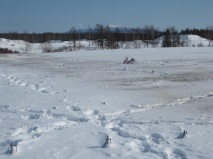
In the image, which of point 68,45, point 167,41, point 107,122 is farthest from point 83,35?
point 107,122

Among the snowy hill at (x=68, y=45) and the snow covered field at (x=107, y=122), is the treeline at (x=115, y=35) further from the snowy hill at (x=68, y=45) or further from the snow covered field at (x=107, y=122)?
the snow covered field at (x=107, y=122)

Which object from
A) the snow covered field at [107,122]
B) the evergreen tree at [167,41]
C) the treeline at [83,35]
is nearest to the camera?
the snow covered field at [107,122]

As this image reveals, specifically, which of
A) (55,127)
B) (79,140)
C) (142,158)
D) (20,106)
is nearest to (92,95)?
(20,106)

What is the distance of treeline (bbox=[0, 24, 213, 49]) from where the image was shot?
73806 mm

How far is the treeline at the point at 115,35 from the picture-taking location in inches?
2906

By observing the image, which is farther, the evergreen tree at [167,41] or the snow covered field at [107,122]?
the evergreen tree at [167,41]

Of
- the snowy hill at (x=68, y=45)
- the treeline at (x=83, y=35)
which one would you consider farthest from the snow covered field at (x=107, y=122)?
the treeline at (x=83, y=35)

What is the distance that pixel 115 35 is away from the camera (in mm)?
88500

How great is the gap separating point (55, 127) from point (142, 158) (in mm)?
2289

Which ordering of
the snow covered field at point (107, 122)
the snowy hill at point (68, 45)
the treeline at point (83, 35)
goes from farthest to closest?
1. the treeline at point (83, 35)
2. the snowy hill at point (68, 45)
3. the snow covered field at point (107, 122)

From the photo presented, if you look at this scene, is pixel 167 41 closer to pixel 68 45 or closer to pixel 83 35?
pixel 68 45

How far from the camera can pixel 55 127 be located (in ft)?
22.2

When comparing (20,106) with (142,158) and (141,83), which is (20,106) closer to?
(142,158)

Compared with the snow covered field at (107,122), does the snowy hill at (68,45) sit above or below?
above
